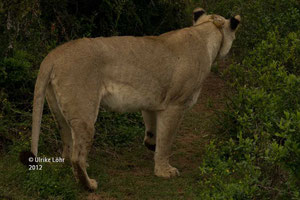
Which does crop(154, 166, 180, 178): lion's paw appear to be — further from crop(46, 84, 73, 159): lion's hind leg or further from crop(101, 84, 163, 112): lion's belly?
crop(46, 84, 73, 159): lion's hind leg

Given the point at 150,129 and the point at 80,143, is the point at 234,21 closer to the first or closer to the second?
the point at 150,129

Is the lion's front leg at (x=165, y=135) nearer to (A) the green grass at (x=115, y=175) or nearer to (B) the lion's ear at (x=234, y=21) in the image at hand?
(A) the green grass at (x=115, y=175)

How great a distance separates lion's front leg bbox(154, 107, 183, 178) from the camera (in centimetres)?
611

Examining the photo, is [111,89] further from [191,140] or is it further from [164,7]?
[164,7]

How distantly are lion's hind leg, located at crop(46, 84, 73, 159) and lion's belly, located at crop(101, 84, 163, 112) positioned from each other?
→ 438 mm

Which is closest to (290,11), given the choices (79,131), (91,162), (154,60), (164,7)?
(164,7)

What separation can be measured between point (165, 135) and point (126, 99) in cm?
65

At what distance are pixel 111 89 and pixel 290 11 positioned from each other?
421 centimetres

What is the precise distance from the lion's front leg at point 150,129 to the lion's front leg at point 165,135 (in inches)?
17.6

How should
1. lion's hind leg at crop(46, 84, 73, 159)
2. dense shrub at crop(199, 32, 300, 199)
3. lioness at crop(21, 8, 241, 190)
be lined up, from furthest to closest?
1. lion's hind leg at crop(46, 84, 73, 159)
2. lioness at crop(21, 8, 241, 190)
3. dense shrub at crop(199, 32, 300, 199)

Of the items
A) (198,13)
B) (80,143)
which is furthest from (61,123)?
(198,13)

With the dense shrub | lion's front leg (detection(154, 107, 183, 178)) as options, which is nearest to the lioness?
lion's front leg (detection(154, 107, 183, 178))

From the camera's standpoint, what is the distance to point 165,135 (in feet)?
20.1

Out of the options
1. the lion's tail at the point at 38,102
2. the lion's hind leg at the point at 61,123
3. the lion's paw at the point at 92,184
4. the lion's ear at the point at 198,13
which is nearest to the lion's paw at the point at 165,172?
the lion's paw at the point at 92,184
